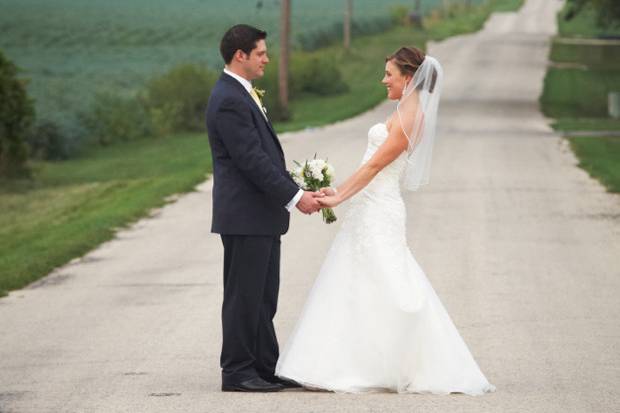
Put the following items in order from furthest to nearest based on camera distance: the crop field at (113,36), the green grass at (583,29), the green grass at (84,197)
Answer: the green grass at (583,29) → the crop field at (113,36) → the green grass at (84,197)

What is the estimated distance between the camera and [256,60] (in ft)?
26.5

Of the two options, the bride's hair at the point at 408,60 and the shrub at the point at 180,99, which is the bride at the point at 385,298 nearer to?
the bride's hair at the point at 408,60

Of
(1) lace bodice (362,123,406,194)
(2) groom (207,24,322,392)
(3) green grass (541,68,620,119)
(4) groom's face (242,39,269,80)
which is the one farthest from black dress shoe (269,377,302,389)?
(3) green grass (541,68,620,119)

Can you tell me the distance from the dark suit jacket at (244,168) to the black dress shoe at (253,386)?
35.2 inches

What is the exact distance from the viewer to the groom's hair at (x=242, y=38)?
8.01 metres

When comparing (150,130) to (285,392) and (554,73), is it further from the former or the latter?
(285,392)

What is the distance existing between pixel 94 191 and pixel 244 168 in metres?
19.1

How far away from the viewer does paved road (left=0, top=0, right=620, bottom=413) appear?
26.5 feet

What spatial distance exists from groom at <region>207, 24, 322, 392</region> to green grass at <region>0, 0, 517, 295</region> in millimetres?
6299

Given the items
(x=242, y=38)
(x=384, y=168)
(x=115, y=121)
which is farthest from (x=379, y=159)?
(x=115, y=121)

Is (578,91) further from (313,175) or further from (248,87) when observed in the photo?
(248,87)

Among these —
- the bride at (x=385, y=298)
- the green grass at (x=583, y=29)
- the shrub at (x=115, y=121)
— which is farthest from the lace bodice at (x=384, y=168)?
the green grass at (x=583, y=29)

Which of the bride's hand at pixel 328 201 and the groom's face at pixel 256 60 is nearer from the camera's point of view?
the groom's face at pixel 256 60

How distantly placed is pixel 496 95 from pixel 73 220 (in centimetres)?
3064
